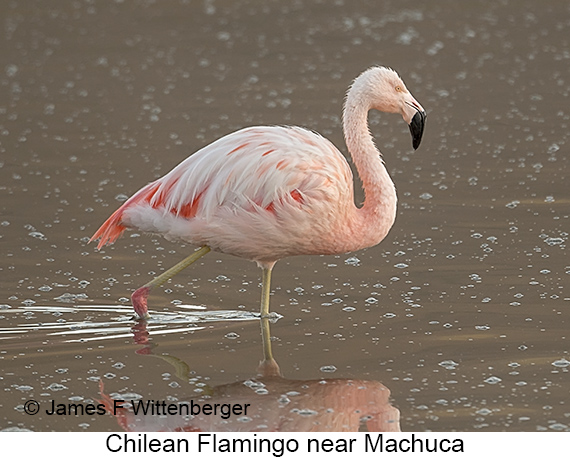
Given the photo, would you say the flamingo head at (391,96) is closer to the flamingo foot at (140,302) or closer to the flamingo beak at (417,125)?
the flamingo beak at (417,125)

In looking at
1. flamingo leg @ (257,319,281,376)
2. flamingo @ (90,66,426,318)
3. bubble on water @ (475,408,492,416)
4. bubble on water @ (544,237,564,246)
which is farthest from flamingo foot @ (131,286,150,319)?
bubble on water @ (544,237,564,246)

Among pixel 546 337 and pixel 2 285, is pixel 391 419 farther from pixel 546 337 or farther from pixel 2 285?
pixel 2 285

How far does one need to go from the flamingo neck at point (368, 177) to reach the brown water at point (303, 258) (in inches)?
16.9

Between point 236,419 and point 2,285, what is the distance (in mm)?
2168

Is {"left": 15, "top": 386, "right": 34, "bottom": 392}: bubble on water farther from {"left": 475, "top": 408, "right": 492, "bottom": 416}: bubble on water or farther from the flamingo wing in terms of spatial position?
{"left": 475, "top": 408, "right": 492, "bottom": 416}: bubble on water

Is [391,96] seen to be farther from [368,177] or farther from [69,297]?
[69,297]

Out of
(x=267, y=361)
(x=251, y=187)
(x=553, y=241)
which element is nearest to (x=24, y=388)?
(x=267, y=361)

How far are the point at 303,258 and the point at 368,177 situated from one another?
3.77 feet

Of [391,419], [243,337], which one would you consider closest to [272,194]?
[243,337]

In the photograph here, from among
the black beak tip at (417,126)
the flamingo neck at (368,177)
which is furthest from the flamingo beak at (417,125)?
the flamingo neck at (368,177)

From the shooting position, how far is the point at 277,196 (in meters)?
4.80

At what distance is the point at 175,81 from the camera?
11.6 meters

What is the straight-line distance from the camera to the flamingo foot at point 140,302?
502 cm

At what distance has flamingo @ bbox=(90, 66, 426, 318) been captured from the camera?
4.82 m
